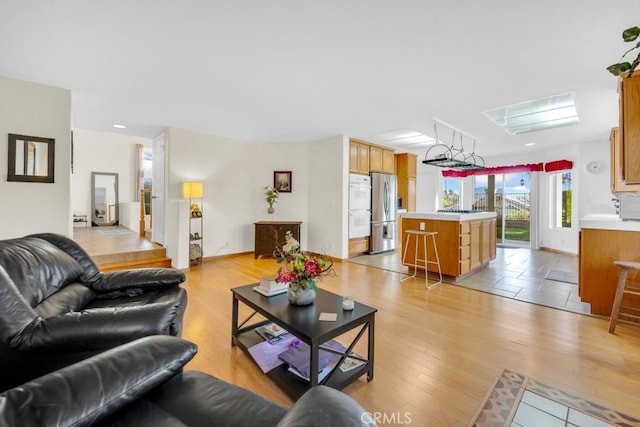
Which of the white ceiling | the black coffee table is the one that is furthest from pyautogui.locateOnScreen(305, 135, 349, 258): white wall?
the black coffee table

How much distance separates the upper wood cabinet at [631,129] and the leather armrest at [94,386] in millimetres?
3332

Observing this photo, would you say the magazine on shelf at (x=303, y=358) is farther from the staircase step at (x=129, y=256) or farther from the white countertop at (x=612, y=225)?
the staircase step at (x=129, y=256)

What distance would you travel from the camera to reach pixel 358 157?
18.6 ft

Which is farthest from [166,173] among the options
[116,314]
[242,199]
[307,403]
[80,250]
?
[307,403]

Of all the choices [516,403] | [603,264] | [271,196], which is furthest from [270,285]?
[271,196]

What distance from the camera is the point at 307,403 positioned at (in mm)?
756

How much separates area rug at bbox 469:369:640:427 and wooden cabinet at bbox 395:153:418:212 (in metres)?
5.40

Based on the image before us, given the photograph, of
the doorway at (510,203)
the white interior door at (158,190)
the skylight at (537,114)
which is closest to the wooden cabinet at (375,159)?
the skylight at (537,114)

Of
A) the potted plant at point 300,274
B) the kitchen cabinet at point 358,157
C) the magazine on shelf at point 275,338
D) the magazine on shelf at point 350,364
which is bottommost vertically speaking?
the magazine on shelf at point 350,364

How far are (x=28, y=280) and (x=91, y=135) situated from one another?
8.52 meters

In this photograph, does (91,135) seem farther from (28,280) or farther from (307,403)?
(307,403)

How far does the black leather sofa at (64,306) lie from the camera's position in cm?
120

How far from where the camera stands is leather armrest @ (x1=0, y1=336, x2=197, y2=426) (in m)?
0.72

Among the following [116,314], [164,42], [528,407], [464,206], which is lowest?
[528,407]
